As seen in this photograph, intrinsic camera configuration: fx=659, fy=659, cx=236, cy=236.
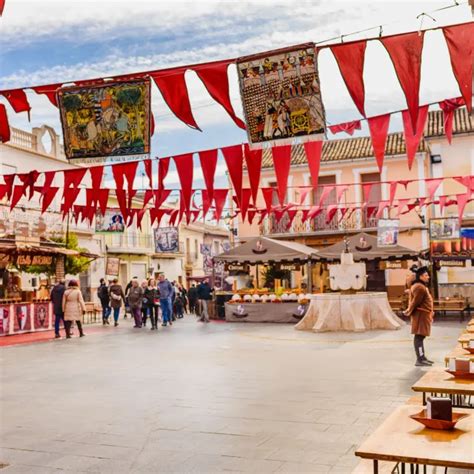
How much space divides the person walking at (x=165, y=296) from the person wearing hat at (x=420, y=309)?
425 inches

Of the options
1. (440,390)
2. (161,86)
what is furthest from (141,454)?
(161,86)

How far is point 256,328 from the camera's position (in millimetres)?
17953

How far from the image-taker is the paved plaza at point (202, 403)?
524 centimetres

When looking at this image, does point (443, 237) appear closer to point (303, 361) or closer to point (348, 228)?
point (348, 228)

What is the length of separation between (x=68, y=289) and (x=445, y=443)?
14.1 m

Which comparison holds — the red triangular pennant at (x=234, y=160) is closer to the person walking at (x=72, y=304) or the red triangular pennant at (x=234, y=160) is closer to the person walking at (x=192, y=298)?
the person walking at (x=72, y=304)

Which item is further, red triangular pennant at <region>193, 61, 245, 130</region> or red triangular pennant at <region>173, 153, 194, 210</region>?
red triangular pennant at <region>173, 153, 194, 210</region>

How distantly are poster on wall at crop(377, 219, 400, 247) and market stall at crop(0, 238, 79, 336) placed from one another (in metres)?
9.80

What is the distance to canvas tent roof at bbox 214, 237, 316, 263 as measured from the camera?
20625mm

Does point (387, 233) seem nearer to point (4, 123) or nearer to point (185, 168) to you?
point (185, 168)

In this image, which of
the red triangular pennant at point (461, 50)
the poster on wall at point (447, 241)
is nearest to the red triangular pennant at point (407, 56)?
the red triangular pennant at point (461, 50)

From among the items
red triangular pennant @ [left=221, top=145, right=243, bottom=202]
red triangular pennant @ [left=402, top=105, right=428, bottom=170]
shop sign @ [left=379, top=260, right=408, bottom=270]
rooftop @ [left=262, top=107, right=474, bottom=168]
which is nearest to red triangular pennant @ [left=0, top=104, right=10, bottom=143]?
red triangular pennant @ [left=221, top=145, right=243, bottom=202]

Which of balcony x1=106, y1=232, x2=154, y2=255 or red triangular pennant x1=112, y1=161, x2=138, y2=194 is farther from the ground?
balcony x1=106, y1=232, x2=154, y2=255

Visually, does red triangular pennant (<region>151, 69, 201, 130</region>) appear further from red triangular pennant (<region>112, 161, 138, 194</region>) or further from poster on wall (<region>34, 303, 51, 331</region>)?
poster on wall (<region>34, 303, 51, 331</region>)
